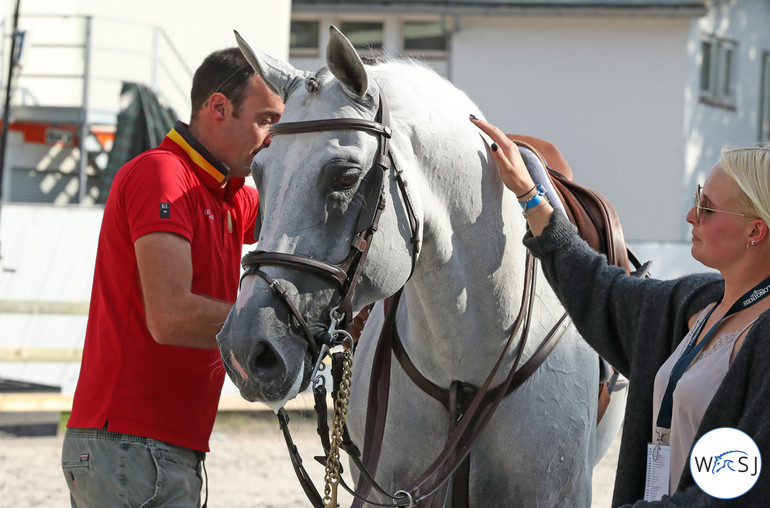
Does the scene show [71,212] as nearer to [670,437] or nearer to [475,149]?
[475,149]

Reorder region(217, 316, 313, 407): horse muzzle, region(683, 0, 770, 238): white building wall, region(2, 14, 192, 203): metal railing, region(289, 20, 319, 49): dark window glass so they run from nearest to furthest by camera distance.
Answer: region(217, 316, 313, 407): horse muzzle
region(2, 14, 192, 203): metal railing
region(683, 0, 770, 238): white building wall
region(289, 20, 319, 49): dark window glass

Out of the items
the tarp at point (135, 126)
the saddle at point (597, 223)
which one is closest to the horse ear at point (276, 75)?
the saddle at point (597, 223)

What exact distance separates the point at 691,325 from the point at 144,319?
1484 millimetres

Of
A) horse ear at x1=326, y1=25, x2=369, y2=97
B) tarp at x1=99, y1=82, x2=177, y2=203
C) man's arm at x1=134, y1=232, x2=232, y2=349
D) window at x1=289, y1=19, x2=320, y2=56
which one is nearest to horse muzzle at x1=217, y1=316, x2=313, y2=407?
man's arm at x1=134, y1=232, x2=232, y2=349

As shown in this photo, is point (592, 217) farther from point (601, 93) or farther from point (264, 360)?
point (601, 93)

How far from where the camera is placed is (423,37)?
59.8ft

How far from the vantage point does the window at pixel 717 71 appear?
17922 mm

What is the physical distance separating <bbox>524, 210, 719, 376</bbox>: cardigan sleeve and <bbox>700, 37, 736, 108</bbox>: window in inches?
643

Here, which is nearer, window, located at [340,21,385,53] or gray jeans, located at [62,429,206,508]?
gray jeans, located at [62,429,206,508]

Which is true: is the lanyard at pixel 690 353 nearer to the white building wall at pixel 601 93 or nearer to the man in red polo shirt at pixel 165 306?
the man in red polo shirt at pixel 165 306

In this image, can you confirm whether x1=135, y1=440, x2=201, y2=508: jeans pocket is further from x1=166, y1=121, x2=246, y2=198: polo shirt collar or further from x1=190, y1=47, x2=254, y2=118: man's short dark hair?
x1=190, y1=47, x2=254, y2=118: man's short dark hair

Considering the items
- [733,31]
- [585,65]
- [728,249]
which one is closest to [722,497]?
[728,249]

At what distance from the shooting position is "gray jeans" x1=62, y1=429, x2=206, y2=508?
2.55 meters

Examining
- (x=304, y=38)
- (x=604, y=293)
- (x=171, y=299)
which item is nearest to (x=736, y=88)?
(x=304, y=38)
